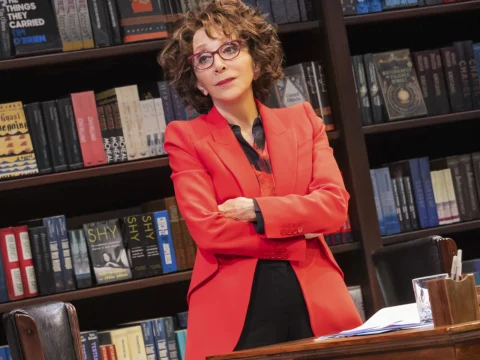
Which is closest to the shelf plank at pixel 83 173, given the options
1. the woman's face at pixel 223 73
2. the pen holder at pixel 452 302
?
the woman's face at pixel 223 73

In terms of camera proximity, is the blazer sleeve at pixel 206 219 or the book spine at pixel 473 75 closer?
the blazer sleeve at pixel 206 219

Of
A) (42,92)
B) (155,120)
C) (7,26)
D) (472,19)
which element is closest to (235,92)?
(155,120)

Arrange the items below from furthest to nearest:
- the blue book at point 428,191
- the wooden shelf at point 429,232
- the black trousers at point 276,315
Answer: the blue book at point 428,191 < the wooden shelf at point 429,232 < the black trousers at point 276,315

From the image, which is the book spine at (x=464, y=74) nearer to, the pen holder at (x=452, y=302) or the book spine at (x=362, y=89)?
the book spine at (x=362, y=89)

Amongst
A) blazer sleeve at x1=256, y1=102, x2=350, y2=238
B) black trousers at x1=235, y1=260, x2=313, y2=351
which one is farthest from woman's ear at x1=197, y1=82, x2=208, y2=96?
black trousers at x1=235, y1=260, x2=313, y2=351

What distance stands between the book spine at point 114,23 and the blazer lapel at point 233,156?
37.2 inches

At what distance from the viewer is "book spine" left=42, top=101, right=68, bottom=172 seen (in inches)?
120

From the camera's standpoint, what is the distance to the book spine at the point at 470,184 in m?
3.53

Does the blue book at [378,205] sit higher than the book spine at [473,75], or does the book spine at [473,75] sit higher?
the book spine at [473,75]

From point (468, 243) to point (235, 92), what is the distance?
75.7 inches

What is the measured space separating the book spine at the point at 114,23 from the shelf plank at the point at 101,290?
839 millimetres

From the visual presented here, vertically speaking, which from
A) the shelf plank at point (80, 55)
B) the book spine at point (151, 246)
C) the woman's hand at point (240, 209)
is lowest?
the book spine at point (151, 246)

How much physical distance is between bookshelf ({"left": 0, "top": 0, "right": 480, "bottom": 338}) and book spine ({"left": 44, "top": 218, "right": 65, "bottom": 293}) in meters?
0.13

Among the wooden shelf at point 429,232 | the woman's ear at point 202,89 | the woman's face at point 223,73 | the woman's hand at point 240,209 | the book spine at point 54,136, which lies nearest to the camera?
the woman's hand at point 240,209
